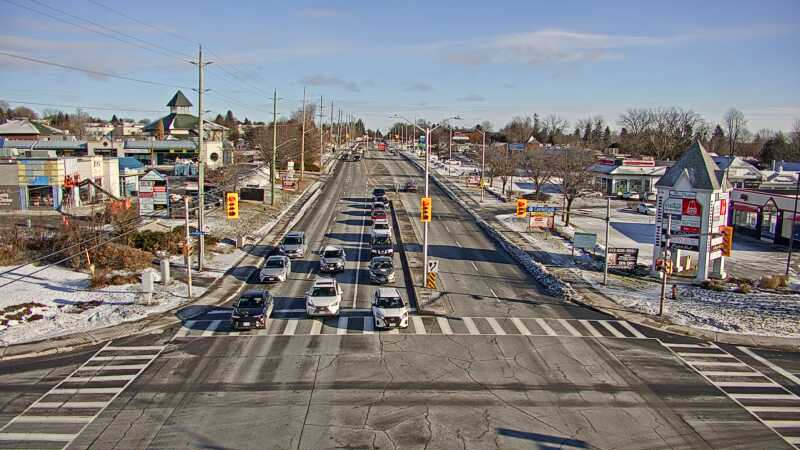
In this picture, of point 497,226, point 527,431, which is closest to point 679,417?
point 527,431

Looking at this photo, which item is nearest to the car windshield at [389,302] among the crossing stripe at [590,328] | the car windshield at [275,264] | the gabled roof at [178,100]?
the crossing stripe at [590,328]

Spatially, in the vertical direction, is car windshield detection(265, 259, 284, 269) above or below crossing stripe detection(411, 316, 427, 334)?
above

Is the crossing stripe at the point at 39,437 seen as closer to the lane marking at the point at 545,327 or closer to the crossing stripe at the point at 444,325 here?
the crossing stripe at the point at 444,325

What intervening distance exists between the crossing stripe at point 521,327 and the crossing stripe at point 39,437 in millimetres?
18011

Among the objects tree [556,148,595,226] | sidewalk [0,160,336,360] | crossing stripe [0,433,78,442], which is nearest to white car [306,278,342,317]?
sidewalk [0,160,336,360]

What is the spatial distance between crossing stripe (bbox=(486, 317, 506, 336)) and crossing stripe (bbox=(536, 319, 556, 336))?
1.97 m

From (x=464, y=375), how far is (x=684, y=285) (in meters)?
22.2

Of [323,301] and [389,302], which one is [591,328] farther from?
[323,301]

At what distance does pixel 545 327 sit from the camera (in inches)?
1163

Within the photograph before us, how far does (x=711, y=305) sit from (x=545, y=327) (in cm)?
1096

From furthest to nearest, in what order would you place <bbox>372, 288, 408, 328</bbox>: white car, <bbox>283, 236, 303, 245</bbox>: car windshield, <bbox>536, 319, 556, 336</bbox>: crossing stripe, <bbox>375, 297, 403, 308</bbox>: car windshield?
<bbox>283, 236, 303, 245</bbox>: car windshield < <bbox>375, 297, 403, 308</bbox>: car windshield < <bbox>536, 319, 556, 336</bbox>: crossing stripe < <bbox>372, 288, 408, 328</bbox>: white car

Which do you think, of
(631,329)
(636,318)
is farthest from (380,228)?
(631,329)

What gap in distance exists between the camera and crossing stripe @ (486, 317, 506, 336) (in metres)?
28.5

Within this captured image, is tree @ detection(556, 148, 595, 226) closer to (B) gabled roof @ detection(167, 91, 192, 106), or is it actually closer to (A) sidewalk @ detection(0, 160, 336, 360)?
(A) sidewalk @ detection(0, 160, 336, 360)
